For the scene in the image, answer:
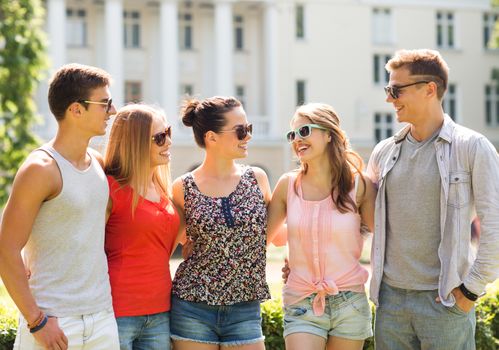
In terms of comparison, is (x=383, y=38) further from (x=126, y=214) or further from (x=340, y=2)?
(x=126, y=214)

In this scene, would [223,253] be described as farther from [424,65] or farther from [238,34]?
[238,34]

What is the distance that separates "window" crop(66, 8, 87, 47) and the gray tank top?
3432cm

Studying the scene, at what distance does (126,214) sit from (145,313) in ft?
1.87

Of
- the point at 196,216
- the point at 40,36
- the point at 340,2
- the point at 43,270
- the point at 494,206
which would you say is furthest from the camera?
the point at 340,2

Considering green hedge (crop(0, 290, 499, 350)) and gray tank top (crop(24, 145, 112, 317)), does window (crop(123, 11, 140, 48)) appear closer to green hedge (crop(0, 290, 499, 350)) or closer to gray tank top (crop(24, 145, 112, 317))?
green hedge (crop(0, 290, 499, 350))

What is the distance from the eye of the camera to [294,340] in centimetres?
486

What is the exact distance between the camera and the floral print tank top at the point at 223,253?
482 centimetres

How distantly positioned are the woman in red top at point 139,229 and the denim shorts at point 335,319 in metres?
0.79

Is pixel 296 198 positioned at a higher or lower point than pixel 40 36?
lower

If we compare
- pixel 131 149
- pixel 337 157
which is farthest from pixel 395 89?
pixel 131 149

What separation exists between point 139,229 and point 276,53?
34.4 metres

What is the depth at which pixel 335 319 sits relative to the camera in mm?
4918

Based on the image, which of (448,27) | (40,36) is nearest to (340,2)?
(448,27)

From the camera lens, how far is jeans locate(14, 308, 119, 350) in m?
4.14
